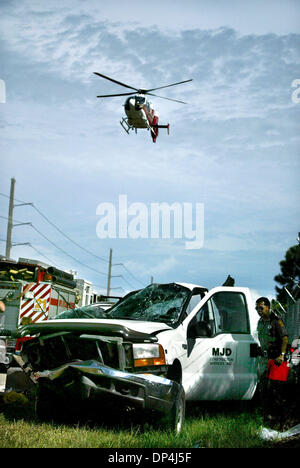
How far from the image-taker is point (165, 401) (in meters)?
5.95

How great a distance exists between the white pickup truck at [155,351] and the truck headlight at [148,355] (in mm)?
10

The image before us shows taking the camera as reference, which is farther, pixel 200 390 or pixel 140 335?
pixel 200 390

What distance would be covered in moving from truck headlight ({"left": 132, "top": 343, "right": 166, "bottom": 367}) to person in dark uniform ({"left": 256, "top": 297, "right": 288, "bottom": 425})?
166 cm

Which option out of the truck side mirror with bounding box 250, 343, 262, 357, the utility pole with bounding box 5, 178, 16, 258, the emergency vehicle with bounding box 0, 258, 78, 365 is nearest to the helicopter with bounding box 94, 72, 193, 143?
the utility pole with bounding box 5, 178, 16, 258

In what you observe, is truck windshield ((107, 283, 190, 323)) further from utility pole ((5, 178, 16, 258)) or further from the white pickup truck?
utility pole ((5, 178, 16, 258))

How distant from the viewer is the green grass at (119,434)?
5.47m

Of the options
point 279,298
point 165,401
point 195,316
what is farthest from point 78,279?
point 279,298

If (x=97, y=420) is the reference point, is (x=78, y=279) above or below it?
above

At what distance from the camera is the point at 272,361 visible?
23.6 feet

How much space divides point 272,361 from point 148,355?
73.2 inches

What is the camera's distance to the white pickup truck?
19.3ft

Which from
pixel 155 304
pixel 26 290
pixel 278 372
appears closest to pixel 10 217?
pixel 26 290
